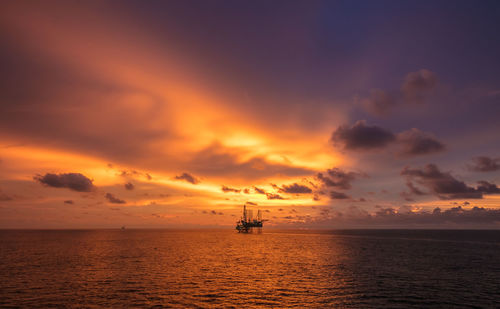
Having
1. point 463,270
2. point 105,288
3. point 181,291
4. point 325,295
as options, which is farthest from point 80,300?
point 463,270

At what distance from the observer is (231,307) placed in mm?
42438

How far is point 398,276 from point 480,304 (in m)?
21.5

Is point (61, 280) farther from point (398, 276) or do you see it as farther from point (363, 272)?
point (398, 276)

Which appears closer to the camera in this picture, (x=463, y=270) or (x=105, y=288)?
(x=105, y=288)

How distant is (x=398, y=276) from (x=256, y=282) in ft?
97.2

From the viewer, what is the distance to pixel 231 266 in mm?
80750

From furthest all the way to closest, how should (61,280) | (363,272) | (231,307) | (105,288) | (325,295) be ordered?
(363,272) < (61,280) < (105,288) < (325,295) < (231,307)

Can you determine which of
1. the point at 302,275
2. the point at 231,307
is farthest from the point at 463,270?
the point at 231,307

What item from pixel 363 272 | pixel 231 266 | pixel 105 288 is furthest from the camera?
pixel 231 266

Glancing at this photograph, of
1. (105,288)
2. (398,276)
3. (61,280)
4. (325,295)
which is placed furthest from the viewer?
(398,276)

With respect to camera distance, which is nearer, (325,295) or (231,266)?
(325,295)

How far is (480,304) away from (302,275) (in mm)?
30964

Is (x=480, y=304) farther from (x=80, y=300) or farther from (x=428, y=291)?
(x=80, y=300)

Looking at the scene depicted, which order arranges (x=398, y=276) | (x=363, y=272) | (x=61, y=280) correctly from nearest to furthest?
(x=61, y=280), (x=398, y=276), (x=363, y=272)
